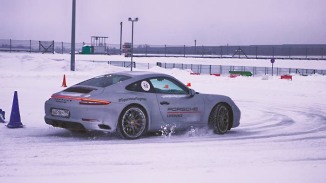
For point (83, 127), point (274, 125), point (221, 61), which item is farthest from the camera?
point (221, 61)

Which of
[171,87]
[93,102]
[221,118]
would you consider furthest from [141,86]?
[221,118]

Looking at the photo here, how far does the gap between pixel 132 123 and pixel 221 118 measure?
2327 mm

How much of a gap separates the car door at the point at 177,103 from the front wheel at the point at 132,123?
0.52m

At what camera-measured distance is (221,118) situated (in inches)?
423

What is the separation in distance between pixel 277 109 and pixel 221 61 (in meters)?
43.2

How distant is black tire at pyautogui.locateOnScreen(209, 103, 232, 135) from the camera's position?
1063cm

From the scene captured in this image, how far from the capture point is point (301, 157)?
7.99m

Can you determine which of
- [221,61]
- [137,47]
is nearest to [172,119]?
[221,61]

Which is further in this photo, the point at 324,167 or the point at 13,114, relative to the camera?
the point at 13,114

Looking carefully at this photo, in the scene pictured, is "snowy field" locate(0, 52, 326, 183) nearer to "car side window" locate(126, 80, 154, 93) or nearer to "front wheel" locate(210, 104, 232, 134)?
"front wheel" locate(210, 104, 232, 134)

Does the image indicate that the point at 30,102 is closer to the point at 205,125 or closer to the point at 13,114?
the point at 13,114

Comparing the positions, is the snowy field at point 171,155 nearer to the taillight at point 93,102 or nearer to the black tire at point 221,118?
the black tire at point 221,118

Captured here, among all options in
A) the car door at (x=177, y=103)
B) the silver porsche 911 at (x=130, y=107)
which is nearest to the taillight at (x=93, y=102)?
the silver porsche 911 at (x=130, y=107)

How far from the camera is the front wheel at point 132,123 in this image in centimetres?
915
